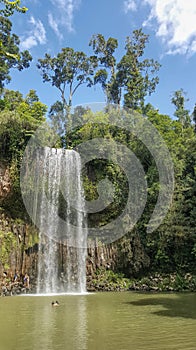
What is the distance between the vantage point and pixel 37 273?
14.5m

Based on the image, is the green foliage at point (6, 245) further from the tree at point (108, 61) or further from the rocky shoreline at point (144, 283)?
the tree at point (108, 61)

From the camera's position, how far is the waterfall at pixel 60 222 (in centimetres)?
1467

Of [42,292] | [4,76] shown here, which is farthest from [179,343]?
[4,76]

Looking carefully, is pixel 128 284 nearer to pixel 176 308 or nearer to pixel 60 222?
pixel 60 222

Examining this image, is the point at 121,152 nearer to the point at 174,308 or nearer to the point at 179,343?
the point at 174,308

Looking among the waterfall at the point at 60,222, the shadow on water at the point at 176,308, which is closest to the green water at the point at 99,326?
the shadow on water at the point at 176,308

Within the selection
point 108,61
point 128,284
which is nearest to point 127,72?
point 108,61

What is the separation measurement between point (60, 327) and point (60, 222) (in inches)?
371

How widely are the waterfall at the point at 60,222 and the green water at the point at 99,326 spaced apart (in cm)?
466

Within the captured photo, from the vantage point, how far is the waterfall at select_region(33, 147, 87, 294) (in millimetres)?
14672

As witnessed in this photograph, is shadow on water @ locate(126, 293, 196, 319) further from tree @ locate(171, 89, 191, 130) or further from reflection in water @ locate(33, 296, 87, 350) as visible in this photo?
tree @ locate(171, 89, 191, 130)

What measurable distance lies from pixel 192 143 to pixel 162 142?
58.8 inches

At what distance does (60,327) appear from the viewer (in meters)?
6.62

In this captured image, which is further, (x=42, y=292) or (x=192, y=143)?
(x=192, y=143)
